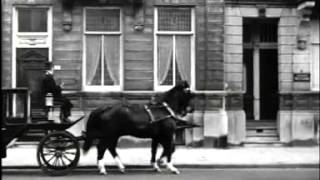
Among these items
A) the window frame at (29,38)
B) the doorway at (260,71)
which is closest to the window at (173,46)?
the doorway at (260,71)

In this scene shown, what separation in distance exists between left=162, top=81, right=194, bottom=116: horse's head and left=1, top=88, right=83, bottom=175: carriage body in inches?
80.4

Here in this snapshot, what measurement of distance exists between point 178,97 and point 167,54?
5.85 m

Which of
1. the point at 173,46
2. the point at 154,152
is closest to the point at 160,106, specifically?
the point at 154,152

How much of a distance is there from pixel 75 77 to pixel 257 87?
19.7 ft

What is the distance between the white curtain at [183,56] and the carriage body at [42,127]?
684 centimetres

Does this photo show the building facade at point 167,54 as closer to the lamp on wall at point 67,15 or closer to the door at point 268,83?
the lamp on wall at point 67,15

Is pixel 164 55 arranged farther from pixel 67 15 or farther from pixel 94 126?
pixel 94 126

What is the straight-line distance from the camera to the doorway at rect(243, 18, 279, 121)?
19016 millimetres

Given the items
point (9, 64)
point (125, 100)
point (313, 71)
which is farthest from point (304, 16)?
point (9, 64)

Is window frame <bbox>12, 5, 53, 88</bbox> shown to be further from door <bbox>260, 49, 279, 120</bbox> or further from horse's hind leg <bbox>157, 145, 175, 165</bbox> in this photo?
door <bbox>260, 49, 279, 120</bbox>

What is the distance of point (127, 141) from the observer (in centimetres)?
1755

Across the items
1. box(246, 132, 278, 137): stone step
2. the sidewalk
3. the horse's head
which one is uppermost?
the horse's head

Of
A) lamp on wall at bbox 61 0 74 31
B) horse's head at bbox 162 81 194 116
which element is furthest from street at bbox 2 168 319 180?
lamp on wall at bbox 61 0 74 31

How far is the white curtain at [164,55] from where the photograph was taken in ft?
58.7
